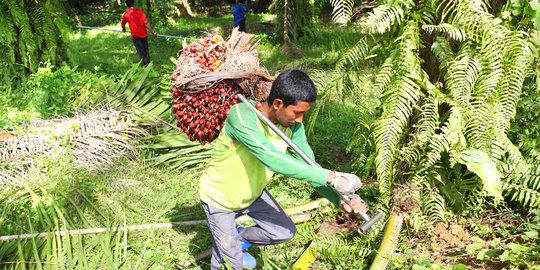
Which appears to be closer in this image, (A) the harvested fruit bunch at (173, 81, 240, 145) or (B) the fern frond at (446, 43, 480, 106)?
(A) the harvested fruit bunch at (173, 81, 240, 145)

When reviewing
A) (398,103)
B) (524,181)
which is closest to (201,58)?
(398,103)

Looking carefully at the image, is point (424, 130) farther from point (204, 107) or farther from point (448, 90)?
point (204, 107)

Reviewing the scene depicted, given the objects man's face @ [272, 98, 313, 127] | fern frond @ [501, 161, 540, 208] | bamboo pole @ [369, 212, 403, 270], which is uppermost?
man's face @ [272, 98, 313, 127]

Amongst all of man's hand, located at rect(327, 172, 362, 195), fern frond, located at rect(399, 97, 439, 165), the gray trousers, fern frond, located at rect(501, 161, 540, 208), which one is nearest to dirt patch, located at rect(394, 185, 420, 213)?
fern frond, located at rect(399, 97, 439, 165)

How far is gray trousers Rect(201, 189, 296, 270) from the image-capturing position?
2664mm

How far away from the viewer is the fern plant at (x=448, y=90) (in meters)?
2.71

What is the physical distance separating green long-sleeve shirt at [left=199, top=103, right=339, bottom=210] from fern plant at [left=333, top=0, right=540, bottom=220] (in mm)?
937

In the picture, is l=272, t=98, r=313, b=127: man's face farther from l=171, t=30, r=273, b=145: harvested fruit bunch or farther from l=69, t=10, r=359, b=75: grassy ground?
l=69, t=10, r=359, b=75: grassy ground

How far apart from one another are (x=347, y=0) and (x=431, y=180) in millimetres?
1730

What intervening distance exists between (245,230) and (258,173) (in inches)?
25.2

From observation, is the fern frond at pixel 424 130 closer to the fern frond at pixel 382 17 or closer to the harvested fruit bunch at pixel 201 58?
→ the fern frond at pixel 382 17

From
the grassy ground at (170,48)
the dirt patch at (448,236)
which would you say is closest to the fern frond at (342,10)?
the dirt patch at (448,236)

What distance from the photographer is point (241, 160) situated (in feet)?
8.22

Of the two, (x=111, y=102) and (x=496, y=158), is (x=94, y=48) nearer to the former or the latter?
(x=111, y=102)
